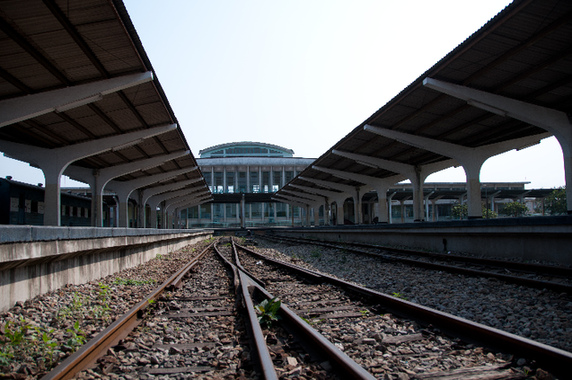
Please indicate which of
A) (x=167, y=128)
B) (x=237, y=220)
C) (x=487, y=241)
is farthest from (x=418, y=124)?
(x=237, y=220)

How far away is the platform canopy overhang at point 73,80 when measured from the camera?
9.85m

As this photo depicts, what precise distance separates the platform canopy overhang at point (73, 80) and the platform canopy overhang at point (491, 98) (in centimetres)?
1047

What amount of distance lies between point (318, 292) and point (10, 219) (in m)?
20.5

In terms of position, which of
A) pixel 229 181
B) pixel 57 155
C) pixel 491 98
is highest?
pixel 229 181

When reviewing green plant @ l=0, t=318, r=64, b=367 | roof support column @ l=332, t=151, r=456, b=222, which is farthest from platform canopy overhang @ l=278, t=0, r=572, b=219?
green plant @ l=0, t=318, r=64, b=367

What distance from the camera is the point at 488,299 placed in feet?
22.3

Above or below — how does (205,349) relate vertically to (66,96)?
below

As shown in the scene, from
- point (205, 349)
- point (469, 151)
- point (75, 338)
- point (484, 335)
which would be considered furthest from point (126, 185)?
point (484, 335)

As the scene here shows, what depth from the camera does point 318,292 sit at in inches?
308

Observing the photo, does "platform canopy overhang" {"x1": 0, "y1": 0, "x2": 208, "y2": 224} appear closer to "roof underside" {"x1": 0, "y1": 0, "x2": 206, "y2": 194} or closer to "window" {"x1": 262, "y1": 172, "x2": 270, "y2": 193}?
"roof underside" {"x1": 0, "y1": 0, "x2": 206, "y2": 194}

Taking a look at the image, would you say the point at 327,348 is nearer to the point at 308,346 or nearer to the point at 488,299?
the point at 308,346

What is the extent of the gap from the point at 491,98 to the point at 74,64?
50.5ft

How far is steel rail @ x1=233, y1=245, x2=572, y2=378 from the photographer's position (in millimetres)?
3360

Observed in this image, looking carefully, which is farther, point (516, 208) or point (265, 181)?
point (265, 181)
